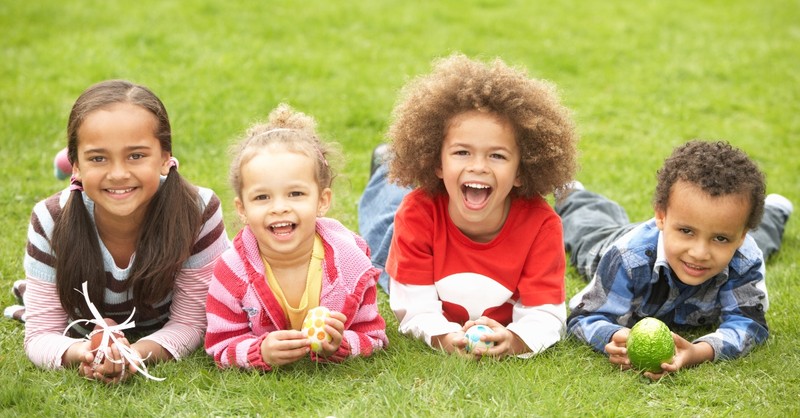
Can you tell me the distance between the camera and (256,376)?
4.13 metres

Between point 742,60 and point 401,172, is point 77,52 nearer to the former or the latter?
point 401,172

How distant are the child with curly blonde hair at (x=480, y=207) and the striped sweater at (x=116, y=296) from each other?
3.19 ft

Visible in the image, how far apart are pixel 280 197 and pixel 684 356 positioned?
2.05 m

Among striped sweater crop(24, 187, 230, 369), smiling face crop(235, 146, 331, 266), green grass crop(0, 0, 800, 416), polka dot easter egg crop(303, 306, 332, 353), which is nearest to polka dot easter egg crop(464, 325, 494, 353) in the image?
green grass crop(0, 0, 800, 416)

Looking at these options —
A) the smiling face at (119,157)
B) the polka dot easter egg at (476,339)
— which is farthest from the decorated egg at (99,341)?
the polka dot easter egg at (476,339)

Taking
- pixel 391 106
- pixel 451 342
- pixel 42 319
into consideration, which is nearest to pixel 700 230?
pixel 451 342

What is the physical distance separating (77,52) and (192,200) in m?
6.46

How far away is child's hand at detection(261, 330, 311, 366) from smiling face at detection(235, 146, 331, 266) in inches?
15.6

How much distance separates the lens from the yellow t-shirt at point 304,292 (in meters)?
4.33

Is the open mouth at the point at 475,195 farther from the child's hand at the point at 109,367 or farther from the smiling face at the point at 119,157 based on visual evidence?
the child's hand at the point at 109,367

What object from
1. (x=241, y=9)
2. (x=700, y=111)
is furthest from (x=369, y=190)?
(x=241, y=9)

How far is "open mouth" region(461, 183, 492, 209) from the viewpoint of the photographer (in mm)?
4418

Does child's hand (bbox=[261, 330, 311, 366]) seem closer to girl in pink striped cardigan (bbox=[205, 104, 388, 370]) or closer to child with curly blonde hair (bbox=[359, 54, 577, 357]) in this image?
girl in pink striped cardigan (bbox=[205, 104, 388, 370])

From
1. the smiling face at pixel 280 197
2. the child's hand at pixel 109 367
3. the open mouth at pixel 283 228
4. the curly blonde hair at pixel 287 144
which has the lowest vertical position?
the child's hand at pixel 109 367
